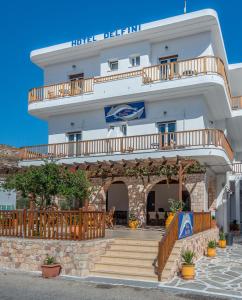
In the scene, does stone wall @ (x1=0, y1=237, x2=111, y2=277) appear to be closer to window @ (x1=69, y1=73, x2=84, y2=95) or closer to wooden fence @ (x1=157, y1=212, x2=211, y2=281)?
wooden fence @ (x1=157, y1=212, x2=211, y2=281)

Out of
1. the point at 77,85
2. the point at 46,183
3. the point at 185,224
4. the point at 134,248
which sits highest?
the point at 77,85

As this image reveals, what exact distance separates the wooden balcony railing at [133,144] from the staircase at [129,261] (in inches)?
243

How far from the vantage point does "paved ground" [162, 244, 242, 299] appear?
9328 mm

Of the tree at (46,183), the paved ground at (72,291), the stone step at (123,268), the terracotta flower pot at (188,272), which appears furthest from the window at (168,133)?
the paved ground at (72,291)

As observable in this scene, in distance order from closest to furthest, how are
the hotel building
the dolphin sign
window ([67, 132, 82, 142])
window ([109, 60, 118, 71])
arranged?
the hotel building → the dolphin sign → window ([109, 60, 118, 71]) → window ([67, 132, 82, 142])

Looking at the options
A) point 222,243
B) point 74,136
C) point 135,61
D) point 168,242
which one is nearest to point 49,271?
point 168,242

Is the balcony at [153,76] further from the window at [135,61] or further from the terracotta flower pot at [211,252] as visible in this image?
the terracotta flower pot at [211,252]

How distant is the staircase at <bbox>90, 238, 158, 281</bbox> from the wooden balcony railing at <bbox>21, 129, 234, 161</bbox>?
6.18 meters

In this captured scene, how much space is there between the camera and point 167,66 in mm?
18906

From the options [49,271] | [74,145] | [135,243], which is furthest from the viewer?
[74,145]

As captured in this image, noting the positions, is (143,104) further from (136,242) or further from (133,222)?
(136,242)

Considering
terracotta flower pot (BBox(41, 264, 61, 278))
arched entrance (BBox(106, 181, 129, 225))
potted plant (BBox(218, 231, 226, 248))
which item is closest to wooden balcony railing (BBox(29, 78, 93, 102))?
arched entrance (BBox(106, 181, 129, 225))

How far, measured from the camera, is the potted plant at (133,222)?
17.6 metres

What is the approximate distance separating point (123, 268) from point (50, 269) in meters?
2.01
